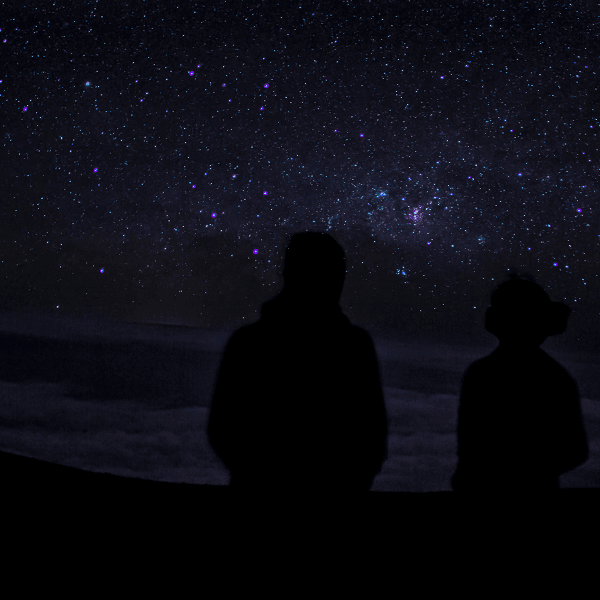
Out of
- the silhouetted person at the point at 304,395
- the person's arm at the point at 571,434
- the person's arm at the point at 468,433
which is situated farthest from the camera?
the person's arm at the point at 468,433

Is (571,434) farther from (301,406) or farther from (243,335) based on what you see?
(243,335)

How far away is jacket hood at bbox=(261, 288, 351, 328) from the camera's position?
138cm

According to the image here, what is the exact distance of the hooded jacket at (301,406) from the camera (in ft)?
4.25

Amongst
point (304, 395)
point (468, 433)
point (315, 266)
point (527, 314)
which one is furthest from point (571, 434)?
point (315, 266)

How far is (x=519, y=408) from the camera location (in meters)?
1.65

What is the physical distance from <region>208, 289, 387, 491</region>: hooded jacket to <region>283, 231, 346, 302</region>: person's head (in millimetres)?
44

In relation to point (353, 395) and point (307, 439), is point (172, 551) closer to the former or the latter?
point (307, 439)

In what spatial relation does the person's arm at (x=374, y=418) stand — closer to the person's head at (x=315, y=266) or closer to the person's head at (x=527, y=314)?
the person's head at (x=315, y=266)

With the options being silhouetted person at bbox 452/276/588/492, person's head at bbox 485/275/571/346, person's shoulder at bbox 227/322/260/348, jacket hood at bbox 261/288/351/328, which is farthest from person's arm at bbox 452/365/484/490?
person's shoulder at bbox 227/322/260/348

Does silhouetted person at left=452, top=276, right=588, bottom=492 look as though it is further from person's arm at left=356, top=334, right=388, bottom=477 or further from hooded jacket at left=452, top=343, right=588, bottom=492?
person's arm at left=356, top=334, right=388, bottom=477

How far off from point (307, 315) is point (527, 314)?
3.03 ft

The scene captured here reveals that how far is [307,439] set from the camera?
130 cm

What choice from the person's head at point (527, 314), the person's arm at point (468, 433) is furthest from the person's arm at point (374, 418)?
the person's head at point (527, 314)

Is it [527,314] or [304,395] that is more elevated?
[527,314]
